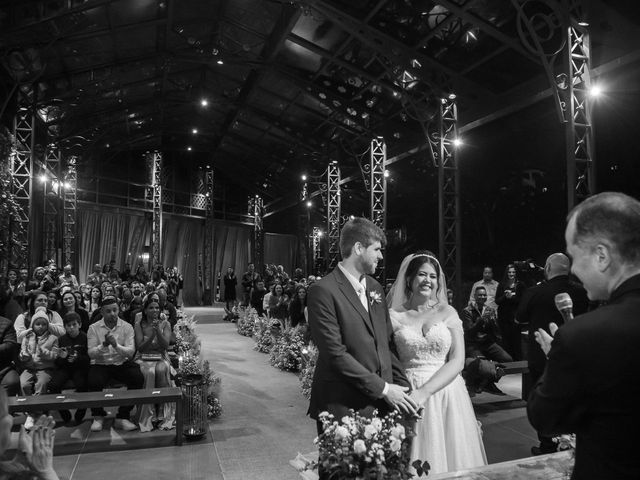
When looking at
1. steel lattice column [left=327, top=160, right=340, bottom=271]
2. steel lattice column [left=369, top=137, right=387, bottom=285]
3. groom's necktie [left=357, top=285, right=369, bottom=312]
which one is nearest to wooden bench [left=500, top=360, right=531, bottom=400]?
groom's necktie [left=357, top=285, right=369, bottom=312]

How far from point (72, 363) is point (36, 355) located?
391mm

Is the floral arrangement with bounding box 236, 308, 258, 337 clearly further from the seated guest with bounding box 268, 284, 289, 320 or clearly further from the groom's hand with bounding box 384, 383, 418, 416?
the groom's hand with bounding box 384, 383, 418, 416

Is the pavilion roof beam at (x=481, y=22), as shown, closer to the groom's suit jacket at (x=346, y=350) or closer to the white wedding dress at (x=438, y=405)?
the white wedding dress at (x=438, y=405)

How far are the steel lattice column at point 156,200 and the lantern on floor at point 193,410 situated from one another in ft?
55.6

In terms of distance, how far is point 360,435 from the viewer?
6.84 feet

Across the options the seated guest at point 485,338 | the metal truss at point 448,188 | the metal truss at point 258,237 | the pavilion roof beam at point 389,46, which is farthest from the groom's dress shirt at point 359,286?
the metal truss at point 258,237

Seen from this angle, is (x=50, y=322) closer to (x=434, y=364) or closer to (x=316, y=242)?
(x=434, y=364)

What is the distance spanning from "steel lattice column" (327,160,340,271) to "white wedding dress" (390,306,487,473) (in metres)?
13.7

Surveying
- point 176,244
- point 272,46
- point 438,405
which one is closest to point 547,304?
point 438,405

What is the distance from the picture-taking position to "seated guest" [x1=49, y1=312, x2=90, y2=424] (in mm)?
5586

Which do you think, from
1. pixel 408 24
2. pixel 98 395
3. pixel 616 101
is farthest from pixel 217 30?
pixel 98 395

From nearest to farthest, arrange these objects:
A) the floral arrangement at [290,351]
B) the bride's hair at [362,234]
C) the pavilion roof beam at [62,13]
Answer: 1. the bride's hair at [362,234]
2. the floral arrangement at [290,351]
3. the pavilion roof beam at [62,13]

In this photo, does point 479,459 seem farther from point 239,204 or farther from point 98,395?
point 239,204

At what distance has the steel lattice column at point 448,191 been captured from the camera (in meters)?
10.5
